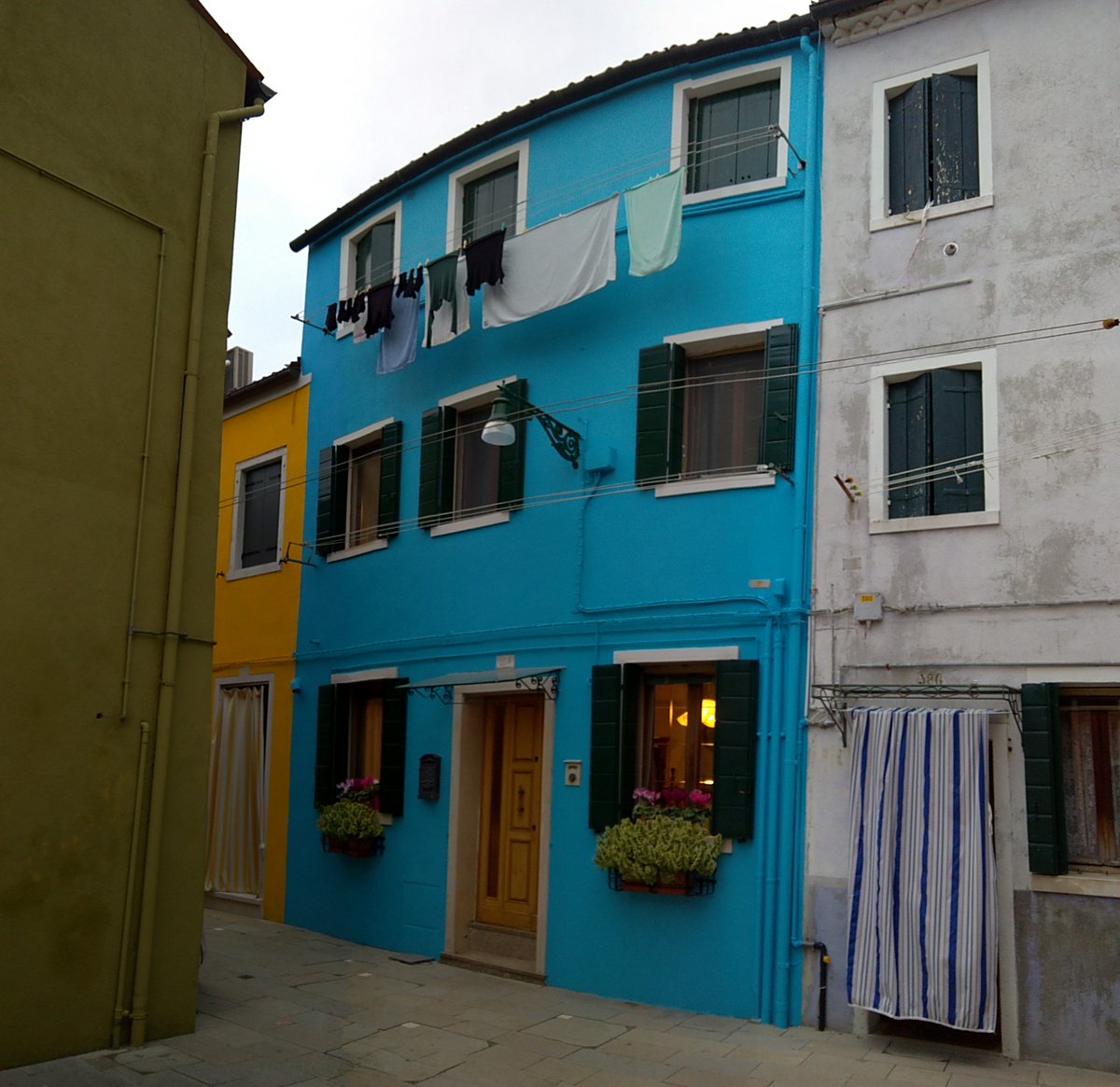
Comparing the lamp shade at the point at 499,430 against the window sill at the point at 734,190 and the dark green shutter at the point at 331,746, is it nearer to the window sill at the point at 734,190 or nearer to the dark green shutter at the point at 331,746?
the window sill at the point at 734,190

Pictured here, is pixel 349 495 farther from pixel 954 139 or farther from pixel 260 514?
pixel 954 139

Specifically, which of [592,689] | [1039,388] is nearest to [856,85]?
[1039,388]

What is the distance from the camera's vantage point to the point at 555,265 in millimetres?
11953

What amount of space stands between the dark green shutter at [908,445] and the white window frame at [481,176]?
4.63m

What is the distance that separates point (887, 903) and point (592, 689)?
3257 millimetres

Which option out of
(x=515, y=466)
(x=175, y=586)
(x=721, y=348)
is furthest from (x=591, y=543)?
(x=175, y=586)

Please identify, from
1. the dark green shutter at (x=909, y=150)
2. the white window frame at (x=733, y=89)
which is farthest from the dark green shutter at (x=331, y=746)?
the dark green shutter at (x=909, y=150)

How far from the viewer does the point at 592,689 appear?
11.2 meters

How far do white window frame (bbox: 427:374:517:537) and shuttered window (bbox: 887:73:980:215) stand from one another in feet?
14.0

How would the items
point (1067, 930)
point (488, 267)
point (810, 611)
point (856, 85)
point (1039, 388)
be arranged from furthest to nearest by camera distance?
1. point (488, 267)
2. point (856, 85)
3. point (810, 611)
4. point (1039, 388)
5. point (1067, 930)

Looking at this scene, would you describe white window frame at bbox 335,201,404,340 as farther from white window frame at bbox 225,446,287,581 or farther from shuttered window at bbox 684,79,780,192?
shuttered window at bbox 684,79,780,192

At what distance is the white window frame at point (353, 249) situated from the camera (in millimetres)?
14664

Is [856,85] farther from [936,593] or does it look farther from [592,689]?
[592,689]

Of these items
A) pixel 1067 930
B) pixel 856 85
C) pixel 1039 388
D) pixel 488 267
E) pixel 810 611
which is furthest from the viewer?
pixel 488 267
